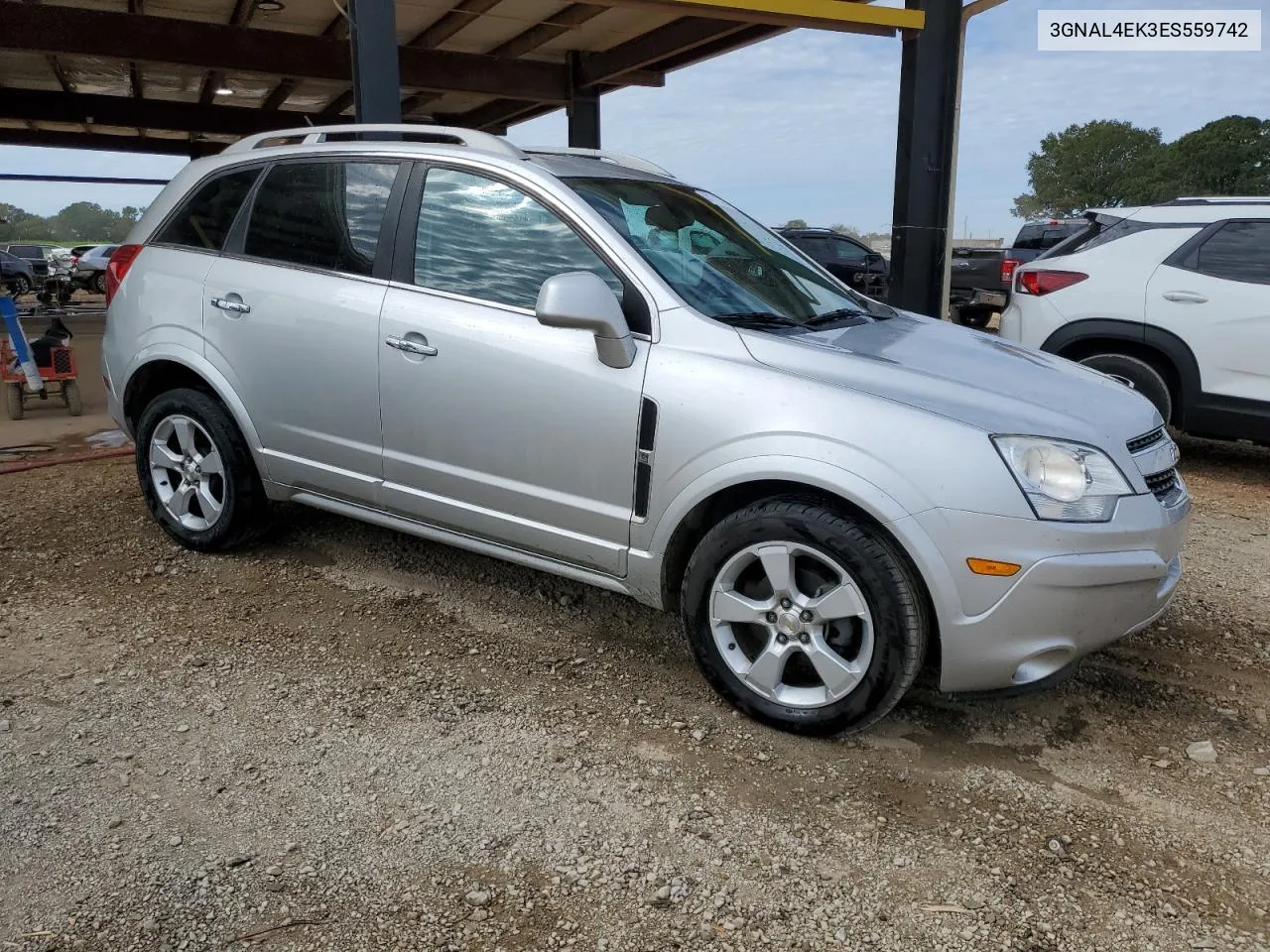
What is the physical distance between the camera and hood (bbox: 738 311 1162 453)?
2.81 meters

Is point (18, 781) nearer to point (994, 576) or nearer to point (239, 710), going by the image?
point (239, 710)

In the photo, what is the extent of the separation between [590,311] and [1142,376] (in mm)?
4617

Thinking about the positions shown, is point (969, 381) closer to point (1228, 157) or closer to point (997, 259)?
point (997, 259)

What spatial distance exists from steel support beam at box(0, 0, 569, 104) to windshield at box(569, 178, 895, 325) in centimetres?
825

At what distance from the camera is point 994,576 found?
105 inches

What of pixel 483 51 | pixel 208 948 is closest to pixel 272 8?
pixel 483 51

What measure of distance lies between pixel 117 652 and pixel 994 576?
299 cm

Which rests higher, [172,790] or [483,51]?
[483,51]

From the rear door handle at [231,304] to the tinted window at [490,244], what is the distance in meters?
0.86

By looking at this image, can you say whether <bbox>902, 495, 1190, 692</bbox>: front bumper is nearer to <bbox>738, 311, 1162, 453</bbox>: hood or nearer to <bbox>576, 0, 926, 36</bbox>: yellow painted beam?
<bbox>738, 311, 1162, 453</bbox>: hood

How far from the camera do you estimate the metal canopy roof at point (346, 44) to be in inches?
389

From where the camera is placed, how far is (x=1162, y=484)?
3.04 m

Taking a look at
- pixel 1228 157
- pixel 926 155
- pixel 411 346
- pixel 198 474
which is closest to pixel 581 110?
pixel 926 155

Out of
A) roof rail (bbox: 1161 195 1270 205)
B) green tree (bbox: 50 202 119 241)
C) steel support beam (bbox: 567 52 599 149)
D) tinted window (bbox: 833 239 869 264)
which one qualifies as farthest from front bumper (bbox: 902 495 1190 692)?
green tree (bbox: 50 202 119 241)
